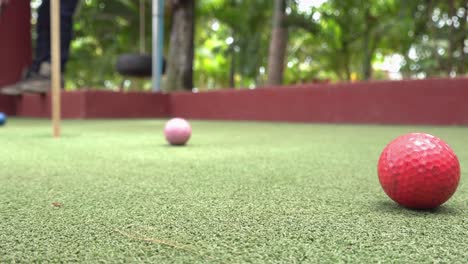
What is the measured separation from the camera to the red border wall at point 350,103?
4.53 m

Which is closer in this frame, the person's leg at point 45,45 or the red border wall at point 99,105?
the person's leg at point 45,45

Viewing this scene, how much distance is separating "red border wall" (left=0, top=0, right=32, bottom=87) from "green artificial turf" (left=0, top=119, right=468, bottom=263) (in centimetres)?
688

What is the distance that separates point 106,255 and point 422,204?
0.76 m

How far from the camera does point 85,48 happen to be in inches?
570

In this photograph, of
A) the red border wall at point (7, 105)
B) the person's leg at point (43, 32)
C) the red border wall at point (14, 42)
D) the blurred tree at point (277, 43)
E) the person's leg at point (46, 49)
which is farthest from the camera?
the red border wall at point (14, 42)

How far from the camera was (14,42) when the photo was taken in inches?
323

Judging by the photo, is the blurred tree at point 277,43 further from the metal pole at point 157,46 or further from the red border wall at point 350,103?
the metal pole at point 157,46

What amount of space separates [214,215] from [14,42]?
328 inches

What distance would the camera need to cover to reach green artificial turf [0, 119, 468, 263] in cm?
77

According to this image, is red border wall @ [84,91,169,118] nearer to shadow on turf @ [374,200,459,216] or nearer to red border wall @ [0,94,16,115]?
red border wall @ [0,94,16,115]

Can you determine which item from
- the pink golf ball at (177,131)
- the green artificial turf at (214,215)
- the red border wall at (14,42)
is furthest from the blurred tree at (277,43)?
the green artificial turf at (214,215)

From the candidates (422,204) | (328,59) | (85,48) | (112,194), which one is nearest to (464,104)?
(422,204)

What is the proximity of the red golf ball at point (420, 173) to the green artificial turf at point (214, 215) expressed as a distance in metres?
0.03

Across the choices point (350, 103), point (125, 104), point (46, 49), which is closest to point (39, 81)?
point (46, 49)
